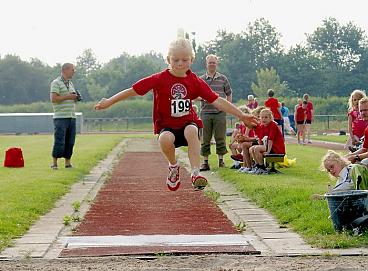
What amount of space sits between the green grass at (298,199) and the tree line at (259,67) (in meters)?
81.5

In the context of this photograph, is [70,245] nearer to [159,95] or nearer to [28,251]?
[28,251]

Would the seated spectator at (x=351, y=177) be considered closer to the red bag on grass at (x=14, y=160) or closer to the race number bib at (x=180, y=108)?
the race number bib at (x=180, y=108)

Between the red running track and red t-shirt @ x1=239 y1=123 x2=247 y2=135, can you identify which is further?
red t-shirt @ x1=239 y1=123 x2=247 y2=135

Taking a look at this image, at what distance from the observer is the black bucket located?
916 centimetres

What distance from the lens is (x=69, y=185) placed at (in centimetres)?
1572

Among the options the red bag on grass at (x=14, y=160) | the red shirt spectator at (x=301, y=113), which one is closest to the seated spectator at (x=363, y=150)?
the red bag on grass at (x=14, y=160)

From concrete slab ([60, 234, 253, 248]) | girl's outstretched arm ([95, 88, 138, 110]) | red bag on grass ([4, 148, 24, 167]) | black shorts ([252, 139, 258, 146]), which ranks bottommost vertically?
red bag on grass ([4, 148, 24, 167])

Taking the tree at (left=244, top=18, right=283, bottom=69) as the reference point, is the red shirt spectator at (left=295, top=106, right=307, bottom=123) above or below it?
below

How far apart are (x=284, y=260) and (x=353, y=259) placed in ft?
1.98

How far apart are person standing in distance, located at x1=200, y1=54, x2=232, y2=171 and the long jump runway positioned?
10.2 ft

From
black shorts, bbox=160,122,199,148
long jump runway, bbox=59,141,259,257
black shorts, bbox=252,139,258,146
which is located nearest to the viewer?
long jump runway, bbox=59,141,259,257

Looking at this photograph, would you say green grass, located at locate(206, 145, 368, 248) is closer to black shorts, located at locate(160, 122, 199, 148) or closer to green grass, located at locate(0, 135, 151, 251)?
black shorts, located at locate(160, 122, 199, 148)

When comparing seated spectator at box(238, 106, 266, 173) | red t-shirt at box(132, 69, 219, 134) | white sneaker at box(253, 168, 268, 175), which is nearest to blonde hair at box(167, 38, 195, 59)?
red t-shirt at box(132, 69, 219, 134)

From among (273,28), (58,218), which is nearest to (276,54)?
(273,28)
